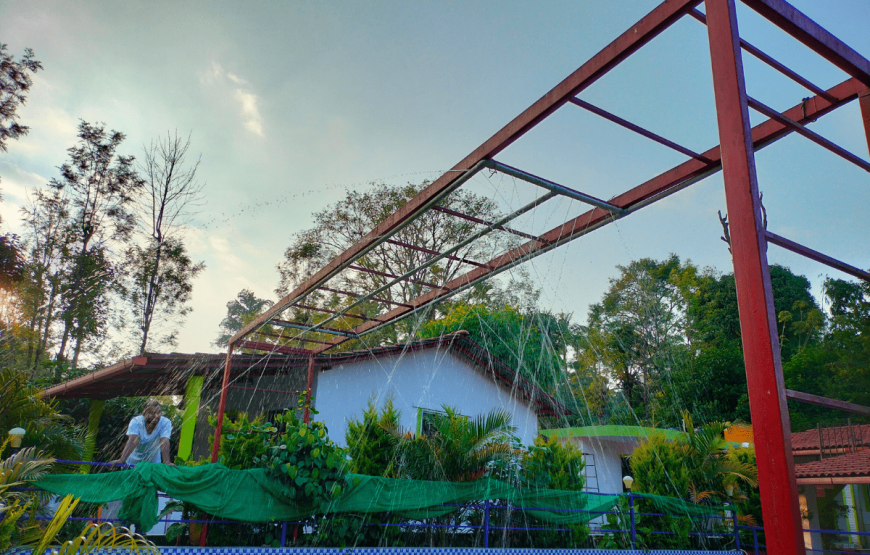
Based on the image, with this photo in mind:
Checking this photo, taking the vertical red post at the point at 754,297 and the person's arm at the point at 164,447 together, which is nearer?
the vertical red post at the point at 754,297

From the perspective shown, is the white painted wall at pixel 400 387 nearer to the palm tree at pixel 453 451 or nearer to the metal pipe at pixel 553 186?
the palm tree at pixel 453 451

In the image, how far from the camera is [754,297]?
3133 mm

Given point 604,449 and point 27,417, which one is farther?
point 604,449

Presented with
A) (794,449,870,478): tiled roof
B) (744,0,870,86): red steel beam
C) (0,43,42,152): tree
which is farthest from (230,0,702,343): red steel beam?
(0,43,42,152): tree

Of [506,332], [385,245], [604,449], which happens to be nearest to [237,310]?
[385,245]

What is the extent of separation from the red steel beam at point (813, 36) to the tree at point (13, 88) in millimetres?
26357

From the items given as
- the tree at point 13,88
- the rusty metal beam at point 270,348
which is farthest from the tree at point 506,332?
the tree at point 13,88

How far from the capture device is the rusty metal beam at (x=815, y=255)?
3.46 metres

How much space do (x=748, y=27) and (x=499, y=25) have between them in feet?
22.5

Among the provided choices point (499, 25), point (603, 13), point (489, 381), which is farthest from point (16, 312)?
point (603, 13)

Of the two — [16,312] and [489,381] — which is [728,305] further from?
[16,312]

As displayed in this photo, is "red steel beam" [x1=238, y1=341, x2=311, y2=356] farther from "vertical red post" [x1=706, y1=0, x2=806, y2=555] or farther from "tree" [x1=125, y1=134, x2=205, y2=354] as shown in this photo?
"tree" [x1=125, y1=134, x2=205, y2=354]

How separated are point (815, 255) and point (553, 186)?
93.2 inches

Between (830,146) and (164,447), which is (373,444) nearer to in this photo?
(164,447)
